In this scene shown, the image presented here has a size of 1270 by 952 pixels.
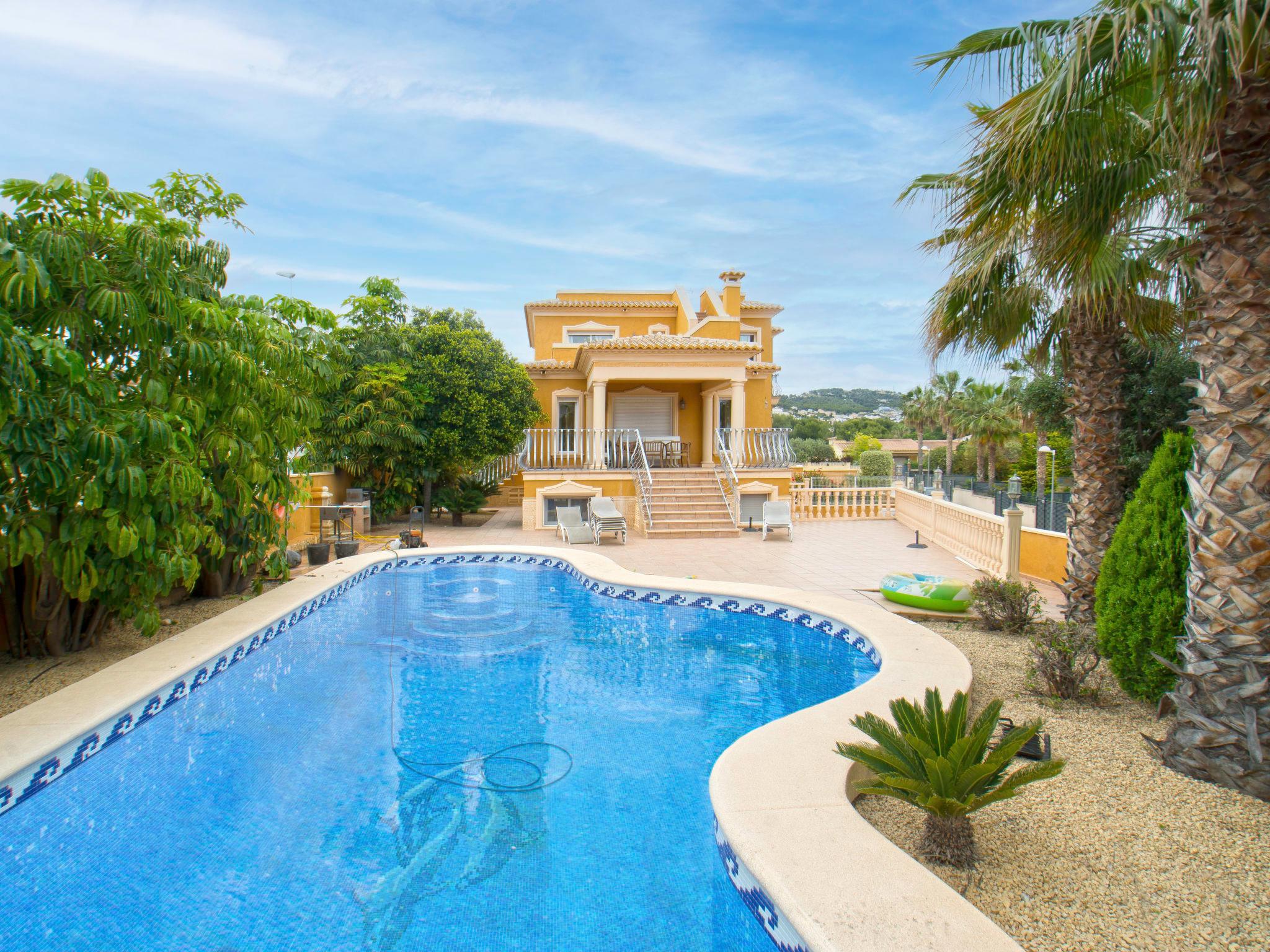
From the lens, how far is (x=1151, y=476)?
491 cm

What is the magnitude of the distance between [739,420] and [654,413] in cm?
462

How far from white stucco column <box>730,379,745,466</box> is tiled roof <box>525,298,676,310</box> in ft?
24.9

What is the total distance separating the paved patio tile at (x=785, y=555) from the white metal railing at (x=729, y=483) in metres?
0.67

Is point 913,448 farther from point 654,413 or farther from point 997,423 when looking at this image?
point 654,413

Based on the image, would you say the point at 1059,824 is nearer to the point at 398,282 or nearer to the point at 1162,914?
the point at 1162,914

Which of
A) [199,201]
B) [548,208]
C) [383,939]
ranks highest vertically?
[548,208]

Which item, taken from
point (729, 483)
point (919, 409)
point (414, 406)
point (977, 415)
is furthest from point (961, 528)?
point (919, 409)

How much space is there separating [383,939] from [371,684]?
12.0ft

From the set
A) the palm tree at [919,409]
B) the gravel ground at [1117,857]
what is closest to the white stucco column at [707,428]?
the gravel ground at [1117,857]

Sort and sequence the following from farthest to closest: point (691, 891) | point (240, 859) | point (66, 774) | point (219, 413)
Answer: point (219, 413) → point (66, 774) → point (240, 859) → point (691, 891)

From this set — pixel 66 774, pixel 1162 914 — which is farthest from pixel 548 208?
pixel 1162 914

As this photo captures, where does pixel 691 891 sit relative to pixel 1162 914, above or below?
below

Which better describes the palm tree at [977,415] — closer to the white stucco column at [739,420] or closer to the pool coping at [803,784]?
the white stucco column at [739,420]

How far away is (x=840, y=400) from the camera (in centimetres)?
13938
